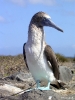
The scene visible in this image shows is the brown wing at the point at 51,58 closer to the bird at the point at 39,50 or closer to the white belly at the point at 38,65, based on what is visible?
the bird at the point at 39,50

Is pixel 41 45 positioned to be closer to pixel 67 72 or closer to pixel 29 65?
pixel 29 65

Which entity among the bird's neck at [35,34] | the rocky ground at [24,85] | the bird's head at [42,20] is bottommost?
the rocky ground at [24,85]

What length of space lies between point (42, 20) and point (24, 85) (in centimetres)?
456

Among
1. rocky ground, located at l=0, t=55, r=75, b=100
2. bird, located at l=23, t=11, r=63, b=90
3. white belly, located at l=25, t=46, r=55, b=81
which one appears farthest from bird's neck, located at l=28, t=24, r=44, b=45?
rocky ground, located at l=0, t=55, r=75, b=100

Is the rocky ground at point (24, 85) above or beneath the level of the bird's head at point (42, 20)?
beneath

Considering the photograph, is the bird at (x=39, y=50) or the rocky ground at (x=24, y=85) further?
the rocky ground at (x=24, y=85)

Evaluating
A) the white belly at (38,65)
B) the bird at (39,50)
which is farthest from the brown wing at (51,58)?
the white belly at (38,65)

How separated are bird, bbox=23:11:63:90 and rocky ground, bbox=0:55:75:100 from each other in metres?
0.36

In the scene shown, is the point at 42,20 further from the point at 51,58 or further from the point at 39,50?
the point at 51,58

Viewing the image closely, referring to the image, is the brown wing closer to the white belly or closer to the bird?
the bird

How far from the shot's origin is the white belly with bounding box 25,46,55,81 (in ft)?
25.7

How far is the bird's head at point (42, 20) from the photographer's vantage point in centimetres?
806

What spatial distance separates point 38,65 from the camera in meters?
7.93

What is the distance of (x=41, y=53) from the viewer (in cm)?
793
